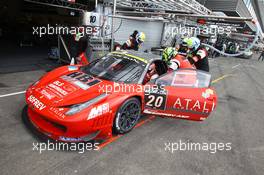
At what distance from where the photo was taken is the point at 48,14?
57.6 feet

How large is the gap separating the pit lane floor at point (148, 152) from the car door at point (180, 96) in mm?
412

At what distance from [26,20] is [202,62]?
55.8 feet

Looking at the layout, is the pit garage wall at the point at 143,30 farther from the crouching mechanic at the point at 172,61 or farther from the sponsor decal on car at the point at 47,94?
the sponsor decal on car at the point at 47,94

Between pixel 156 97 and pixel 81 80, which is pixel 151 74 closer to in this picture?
pixel 156 97

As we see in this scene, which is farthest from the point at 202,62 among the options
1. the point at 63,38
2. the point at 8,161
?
the point at 63,38

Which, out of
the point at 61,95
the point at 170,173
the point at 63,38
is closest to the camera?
the point at 170,173

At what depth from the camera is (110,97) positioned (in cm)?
319

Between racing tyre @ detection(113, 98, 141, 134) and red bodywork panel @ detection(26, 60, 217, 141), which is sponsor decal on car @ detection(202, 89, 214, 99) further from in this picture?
racing tyre @ detection(113, 98, 141, 134)

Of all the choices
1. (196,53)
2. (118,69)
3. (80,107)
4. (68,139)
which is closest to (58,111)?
(80,107)

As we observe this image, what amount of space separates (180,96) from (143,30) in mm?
10449

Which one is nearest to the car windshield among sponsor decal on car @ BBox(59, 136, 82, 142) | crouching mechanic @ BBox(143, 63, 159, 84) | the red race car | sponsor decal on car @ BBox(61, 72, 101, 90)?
the red race car

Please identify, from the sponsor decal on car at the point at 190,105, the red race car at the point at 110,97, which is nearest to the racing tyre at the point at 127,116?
the red race car at the point at 110,97

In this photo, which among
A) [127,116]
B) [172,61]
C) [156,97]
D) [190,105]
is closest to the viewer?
[127,116]

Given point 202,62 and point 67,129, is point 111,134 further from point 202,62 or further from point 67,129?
point 202,62
